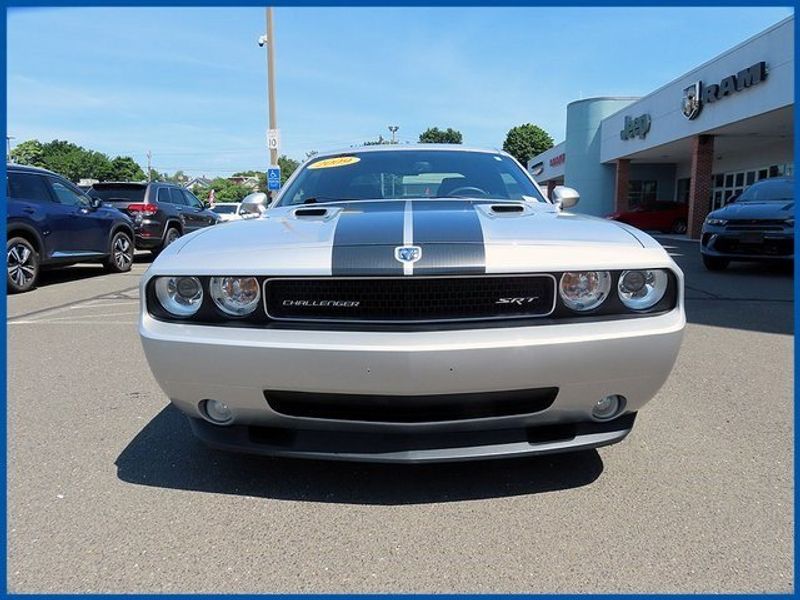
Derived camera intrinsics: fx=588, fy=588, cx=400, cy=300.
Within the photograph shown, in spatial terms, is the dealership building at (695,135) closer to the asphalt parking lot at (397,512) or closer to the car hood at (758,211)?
the car hood at (758,211)

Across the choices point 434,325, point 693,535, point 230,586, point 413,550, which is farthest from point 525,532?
point 230,586

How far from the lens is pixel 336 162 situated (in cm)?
391

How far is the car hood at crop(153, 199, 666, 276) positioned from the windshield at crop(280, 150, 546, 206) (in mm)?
1000

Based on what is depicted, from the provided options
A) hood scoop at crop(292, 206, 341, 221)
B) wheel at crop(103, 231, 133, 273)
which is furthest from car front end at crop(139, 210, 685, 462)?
wheel at crop(103, 231, 133, 273)

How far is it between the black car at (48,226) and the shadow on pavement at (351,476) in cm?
668

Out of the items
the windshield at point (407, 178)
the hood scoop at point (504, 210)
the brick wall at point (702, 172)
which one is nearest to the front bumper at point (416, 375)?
the hood scoop at point (504, 210)

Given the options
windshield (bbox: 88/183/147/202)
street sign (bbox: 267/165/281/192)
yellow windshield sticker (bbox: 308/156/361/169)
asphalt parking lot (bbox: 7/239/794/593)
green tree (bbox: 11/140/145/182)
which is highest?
green tree (bbox: 11/140/145/182)

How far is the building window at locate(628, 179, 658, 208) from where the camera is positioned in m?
31.1

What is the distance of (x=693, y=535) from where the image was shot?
7.18 feet

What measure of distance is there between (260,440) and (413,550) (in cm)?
74

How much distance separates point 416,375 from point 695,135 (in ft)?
67.2

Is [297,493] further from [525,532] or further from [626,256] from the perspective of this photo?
[626,256]

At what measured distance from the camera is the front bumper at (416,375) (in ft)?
6.76

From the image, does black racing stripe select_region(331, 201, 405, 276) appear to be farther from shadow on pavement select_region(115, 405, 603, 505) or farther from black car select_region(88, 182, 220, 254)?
black car select_region(88, 182, 220, 254)
